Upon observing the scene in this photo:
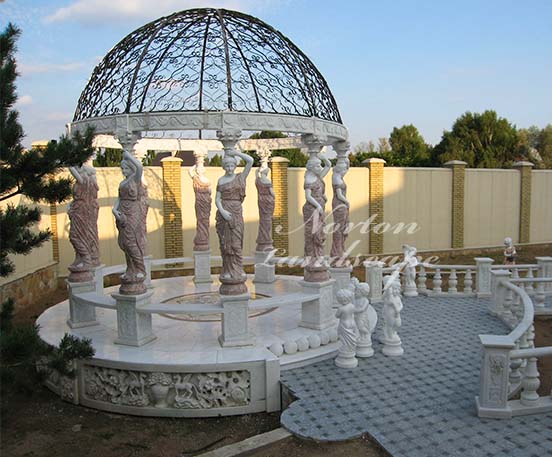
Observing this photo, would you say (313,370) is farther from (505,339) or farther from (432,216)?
(432,216)

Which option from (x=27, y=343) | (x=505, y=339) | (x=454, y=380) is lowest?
(x=454, y=380)

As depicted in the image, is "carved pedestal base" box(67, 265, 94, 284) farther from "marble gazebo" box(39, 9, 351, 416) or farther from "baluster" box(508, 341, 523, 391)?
"baluster" box(508, 341, 523, 391)

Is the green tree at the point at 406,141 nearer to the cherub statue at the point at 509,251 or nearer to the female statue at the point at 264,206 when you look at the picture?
the cherub statue at the point at 509,251

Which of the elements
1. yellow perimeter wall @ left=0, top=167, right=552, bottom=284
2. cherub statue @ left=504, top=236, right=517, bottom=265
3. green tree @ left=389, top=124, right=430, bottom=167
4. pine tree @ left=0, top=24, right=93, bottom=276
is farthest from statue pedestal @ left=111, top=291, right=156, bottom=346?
green tree @ left=389, top=124, right=430, bottom=167

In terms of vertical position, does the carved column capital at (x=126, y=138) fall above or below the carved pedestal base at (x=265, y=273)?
above

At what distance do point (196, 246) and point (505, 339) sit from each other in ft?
24.4

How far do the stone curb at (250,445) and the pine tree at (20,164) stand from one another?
2633 mm

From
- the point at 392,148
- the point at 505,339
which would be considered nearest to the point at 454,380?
the point at 505,339

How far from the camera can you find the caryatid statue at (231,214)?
20.3 feet

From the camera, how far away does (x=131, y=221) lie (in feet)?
20.5

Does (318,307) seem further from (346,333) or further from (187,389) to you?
(187,389)

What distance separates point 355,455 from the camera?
444 cm

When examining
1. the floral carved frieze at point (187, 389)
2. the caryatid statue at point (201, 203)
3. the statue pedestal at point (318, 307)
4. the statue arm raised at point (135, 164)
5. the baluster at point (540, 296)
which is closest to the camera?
the floral carved frieze at point (187, 389)

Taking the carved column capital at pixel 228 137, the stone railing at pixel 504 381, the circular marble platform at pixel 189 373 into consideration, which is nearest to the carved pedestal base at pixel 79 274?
the circular marble platform at pixel 189 373
